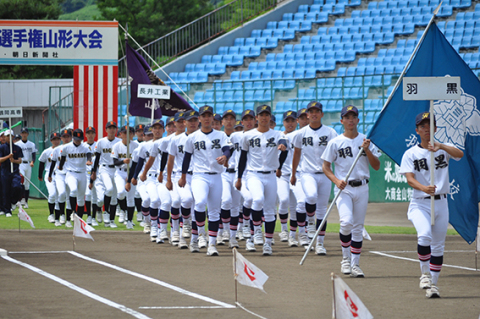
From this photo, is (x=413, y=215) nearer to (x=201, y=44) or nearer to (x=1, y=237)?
(x=1, y=237)

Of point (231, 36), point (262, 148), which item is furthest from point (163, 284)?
point (231, 36)

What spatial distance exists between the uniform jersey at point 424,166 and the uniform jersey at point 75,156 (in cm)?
979

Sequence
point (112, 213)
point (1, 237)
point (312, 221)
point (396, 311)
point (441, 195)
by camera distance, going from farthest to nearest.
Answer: point (112, 213) < point (1, 237) < point (312, 221) < point (441, 195) < point (396, 311)

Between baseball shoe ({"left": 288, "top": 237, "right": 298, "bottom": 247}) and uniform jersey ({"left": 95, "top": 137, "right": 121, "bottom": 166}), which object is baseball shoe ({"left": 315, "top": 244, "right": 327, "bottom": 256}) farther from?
uniform jersey ({"left": 95, "top": 137, "right": 121, "bottom": 166})

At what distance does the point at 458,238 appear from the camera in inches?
580

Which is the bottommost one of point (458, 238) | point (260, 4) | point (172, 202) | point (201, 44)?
point (458, 238)

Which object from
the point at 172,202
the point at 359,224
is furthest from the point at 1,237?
the point at 359,224

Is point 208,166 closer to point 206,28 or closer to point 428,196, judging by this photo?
point 428,196

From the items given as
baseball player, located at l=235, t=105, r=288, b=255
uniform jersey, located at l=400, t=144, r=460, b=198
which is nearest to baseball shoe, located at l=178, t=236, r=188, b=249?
baseball player, located at l=235, t=105, r=288, b=255

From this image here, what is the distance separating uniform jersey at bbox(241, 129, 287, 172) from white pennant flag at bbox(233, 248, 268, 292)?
4.51 meters

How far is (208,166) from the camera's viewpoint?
11.6 m

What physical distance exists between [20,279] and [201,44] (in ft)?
85.8

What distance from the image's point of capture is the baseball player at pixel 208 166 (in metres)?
11.5

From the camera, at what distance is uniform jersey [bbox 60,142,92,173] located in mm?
16188
